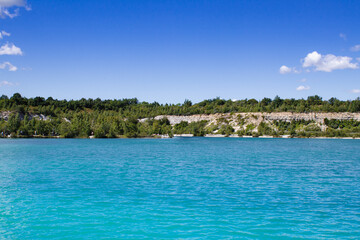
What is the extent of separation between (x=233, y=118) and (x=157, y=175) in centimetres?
17050

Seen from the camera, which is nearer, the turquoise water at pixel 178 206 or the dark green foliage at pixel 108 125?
the turquoise water at pixel 178 206

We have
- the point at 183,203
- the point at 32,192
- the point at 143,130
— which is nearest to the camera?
the point at 183,203

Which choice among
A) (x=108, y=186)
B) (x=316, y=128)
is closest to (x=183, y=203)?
(x=108, y=186)

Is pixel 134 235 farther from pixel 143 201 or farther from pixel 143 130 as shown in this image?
pixel 143 130

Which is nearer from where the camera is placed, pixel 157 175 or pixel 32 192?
pixel 32 192

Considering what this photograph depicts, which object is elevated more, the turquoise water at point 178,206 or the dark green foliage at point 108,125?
the dark green foliage at point 108,125

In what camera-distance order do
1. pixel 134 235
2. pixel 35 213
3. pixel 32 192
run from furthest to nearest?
1. pixel 32 192
2. pixel 35 213
3. pixel 134 235

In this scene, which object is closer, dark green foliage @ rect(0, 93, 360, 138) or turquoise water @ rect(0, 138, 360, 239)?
turquoise water @ rect(0, 138, 360, 239)

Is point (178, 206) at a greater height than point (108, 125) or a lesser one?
lesser

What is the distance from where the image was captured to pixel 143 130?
527 ft

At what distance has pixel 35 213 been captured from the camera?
18.5 metres

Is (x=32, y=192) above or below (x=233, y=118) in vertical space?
below

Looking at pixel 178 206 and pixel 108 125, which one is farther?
pixel 108 125

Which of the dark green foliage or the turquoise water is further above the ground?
the dark green foliage
